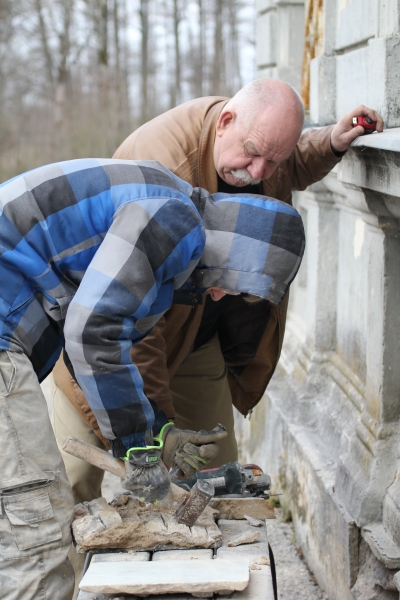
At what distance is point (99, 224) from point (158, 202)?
0.18 meters

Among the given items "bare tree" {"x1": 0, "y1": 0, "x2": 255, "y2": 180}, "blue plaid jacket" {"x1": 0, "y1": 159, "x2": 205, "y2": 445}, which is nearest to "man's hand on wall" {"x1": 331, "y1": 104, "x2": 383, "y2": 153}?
"blue plaid jacket" {"x1": 0, "y1": 159, "x2": 205, "y2": 445}

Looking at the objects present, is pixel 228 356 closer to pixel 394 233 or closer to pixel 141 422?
pixel 394 233

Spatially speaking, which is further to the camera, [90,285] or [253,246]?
[253,246]

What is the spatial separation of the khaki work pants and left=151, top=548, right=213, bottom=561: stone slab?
0.91ft

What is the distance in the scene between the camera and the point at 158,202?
1.91 m

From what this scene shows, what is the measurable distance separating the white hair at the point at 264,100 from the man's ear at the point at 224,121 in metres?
0.04

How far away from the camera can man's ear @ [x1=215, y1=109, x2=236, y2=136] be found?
262 centimetres

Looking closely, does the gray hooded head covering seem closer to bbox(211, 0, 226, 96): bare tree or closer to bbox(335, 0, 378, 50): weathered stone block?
bbox(335, 0, 378, 50): weathered stone block

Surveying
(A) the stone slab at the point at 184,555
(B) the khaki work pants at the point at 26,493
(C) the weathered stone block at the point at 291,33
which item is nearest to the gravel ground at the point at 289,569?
(A) the stone slab at the point at 184,555

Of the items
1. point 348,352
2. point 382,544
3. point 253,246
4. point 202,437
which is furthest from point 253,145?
point 382,544

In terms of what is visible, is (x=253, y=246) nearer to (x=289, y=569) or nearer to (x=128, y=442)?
(x=128, y=442)

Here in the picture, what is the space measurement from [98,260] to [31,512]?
730 millimetres

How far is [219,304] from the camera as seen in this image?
2.92 m

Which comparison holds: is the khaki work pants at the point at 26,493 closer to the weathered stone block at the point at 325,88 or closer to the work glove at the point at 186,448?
the work glove at the point at 186,448
